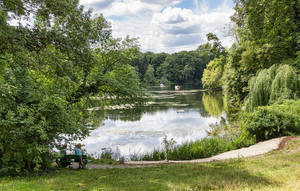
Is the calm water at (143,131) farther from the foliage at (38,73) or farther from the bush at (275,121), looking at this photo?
the foliage at (38,73)

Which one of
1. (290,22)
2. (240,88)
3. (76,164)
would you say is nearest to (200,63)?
(240,88)

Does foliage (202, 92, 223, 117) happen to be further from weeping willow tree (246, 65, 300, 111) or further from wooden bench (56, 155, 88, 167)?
wooden bench (56, 155, 88, 167)

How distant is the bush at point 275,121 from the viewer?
13.1 metres

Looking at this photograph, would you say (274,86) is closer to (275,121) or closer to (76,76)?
(275,121)

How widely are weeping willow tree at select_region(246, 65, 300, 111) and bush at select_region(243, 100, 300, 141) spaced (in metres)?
1.80

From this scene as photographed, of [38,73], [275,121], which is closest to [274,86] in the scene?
[275,121]

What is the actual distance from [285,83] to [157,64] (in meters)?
107

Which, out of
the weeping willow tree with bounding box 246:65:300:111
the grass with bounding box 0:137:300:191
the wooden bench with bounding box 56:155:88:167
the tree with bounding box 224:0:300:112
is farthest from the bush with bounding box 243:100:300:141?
the wooden bench with bounding box 56:155:88:167

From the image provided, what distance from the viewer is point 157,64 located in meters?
122

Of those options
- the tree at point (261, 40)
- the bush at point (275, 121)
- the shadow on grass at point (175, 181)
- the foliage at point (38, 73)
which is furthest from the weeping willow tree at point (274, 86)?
the foliage at point (38, 73)

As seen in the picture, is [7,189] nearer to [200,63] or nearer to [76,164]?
[76,164]

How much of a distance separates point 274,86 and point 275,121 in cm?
347

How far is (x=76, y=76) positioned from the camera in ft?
34.0

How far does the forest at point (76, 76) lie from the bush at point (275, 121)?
4cm
